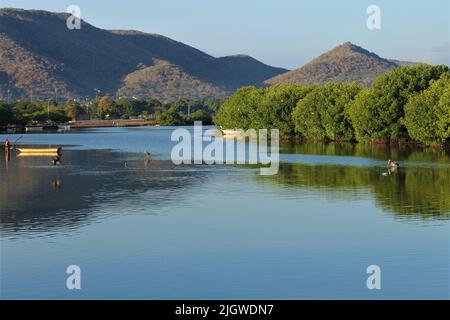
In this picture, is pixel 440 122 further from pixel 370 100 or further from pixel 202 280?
pixel 202 280

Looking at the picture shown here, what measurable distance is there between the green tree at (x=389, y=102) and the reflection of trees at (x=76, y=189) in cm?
3594

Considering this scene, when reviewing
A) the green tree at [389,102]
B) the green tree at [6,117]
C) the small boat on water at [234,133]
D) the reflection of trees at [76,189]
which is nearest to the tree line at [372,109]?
the green tree at [389,102]

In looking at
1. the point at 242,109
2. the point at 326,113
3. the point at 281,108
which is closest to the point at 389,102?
the point at 326,113

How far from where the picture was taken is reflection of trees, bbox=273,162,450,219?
4302 centimetres

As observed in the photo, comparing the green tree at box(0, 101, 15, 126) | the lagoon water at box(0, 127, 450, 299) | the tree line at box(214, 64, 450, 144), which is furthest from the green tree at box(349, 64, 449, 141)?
the green tree at box(0, 101, 15, 126)

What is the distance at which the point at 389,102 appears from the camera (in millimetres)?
102562

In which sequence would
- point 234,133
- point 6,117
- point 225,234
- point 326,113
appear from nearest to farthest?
point 225,234 < point 326,113 < point 234,133 < point 6,117

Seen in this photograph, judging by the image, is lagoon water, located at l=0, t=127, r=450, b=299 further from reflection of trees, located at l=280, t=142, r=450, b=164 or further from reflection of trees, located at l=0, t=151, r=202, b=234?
reflection of trees, located at l=280, t=142, r=450, b=164

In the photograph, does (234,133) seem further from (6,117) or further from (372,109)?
(6,117)

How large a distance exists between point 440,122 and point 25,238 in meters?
68.1

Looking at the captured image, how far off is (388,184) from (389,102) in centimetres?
4976

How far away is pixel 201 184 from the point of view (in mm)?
56000

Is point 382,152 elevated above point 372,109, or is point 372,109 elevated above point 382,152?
point 372,109
